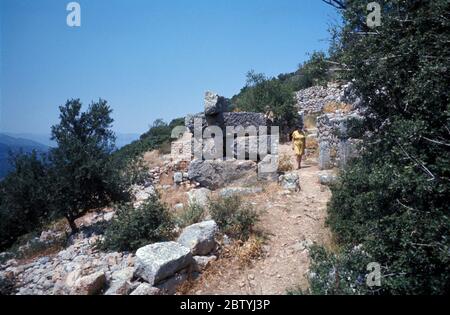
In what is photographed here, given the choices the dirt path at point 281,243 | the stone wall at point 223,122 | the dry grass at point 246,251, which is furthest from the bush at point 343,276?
the stone wall at point 223,122

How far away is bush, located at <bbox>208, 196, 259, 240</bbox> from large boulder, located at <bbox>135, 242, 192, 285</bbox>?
4.59 ft

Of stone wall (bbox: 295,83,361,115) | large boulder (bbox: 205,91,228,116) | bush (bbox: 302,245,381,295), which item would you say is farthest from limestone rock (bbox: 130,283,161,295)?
stone wall (bbox: 295,83,361,115)

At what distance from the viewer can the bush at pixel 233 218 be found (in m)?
5.99

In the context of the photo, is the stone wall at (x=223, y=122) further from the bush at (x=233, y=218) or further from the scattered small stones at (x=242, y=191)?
the bush at (x=233, y=218)

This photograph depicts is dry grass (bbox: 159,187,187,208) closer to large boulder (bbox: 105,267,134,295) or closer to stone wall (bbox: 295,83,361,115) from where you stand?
large boulder (bbox: 105,267,134,295)

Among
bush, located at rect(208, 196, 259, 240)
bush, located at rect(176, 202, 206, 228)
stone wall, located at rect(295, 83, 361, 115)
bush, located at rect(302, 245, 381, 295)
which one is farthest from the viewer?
stone wall, located at rect(295, 83, 361, 115)

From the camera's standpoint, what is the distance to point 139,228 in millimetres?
5613

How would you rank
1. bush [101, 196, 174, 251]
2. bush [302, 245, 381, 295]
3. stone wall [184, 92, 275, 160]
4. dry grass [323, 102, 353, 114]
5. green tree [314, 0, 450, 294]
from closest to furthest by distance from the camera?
green tree [314, 0, 450, 294]
bush [302, 245, 381, 295]
bush [101, 196, 174, 251]
stone wall [184, 92, 275, 160]
dry grass [323, 102, 353, 114]

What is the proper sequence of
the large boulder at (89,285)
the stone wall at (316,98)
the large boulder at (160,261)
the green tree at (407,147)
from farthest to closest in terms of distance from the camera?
the stone wall at (316,98), the large boulder at (160,261), the large boulder at (89,285), the green tree at (407,147)

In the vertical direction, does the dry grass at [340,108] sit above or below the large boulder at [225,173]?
above

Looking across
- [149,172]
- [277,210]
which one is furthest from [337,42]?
[149,172]

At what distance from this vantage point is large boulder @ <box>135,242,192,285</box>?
14.1 feet

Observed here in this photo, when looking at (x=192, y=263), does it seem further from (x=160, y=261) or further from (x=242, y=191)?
(x=242, y=191)

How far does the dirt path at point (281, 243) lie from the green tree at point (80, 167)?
3.90 meters
